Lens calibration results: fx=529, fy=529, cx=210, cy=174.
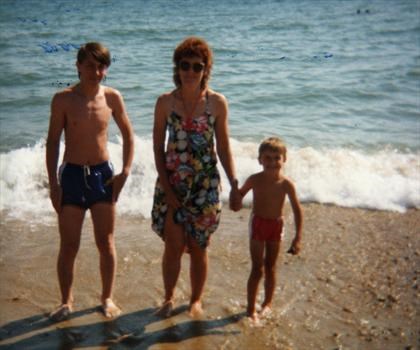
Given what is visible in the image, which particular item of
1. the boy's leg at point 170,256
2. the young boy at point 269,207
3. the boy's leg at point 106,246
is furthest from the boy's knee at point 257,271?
the boy's leg at point 106,246

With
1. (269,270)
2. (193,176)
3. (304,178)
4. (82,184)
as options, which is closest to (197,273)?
(269,270)

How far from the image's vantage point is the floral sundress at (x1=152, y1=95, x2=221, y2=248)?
348 cm

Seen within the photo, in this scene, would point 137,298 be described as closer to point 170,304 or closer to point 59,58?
point 170,304

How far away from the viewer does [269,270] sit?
151 inches

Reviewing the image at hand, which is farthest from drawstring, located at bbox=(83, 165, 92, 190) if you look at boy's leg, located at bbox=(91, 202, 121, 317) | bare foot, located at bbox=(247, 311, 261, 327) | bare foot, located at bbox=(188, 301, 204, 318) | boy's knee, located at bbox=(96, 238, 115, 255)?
bare foot, located at bbox=(247, 311, 261, 327)

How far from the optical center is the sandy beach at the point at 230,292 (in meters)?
3.65

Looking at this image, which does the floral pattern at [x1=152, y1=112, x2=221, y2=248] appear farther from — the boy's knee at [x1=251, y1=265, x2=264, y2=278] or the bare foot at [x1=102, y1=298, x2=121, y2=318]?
the bare foot at [x1=102, y1=298, x2=121, y2=318]

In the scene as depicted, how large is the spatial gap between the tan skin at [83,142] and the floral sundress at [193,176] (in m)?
0.36

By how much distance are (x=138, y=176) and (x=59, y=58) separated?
876 cm

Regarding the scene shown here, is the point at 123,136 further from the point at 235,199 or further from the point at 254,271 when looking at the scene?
the point at 254,271

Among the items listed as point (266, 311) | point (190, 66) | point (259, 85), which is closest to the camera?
point (190, 66)

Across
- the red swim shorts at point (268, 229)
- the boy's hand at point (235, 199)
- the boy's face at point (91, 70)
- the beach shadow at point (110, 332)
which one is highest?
the boy's face at point (91, 70)

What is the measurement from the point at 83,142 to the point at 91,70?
0.49 metres

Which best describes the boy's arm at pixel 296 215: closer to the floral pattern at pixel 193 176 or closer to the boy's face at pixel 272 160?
the boy's face at pixel 272 160
